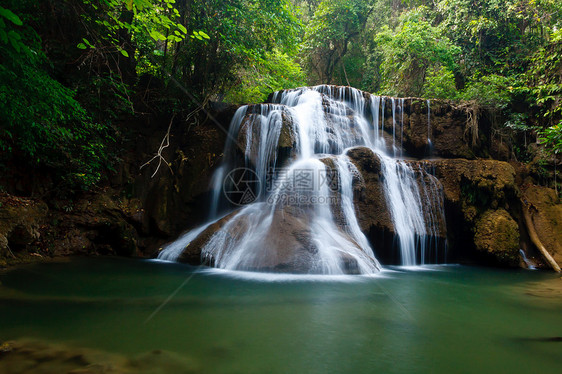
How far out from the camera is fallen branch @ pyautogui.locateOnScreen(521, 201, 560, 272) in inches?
279

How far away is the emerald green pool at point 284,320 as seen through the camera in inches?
91.0

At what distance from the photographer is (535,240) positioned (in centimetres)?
760

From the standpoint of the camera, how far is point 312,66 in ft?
63.6

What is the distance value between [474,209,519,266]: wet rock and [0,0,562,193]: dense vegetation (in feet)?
6.78

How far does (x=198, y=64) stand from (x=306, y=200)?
566 cm

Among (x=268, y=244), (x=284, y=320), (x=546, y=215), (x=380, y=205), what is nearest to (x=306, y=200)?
(x=268, y=244)

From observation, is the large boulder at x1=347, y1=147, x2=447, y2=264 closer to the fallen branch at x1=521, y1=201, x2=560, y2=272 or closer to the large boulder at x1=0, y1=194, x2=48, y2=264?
the fallen branch at x1=521, y1=201, x2=560, y2=272

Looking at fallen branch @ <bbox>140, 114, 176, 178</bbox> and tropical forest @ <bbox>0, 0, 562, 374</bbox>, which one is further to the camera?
fallen branch @ <bbox>140, 114, 176, 178</bbox>

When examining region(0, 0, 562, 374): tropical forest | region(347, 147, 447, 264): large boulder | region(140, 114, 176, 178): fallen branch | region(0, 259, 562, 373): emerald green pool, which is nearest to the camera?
region(0, 259, 562, 373): emerald green pool

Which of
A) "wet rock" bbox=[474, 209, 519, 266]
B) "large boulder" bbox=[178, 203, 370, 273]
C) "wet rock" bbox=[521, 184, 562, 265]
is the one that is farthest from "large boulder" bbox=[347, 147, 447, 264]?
"wet rock" bbox=[521, 184, 562, 265]

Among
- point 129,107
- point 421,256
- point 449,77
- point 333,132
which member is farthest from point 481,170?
point 129,107

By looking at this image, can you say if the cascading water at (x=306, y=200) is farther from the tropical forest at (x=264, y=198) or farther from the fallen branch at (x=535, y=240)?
the fallen branch at (x=535, y=240)

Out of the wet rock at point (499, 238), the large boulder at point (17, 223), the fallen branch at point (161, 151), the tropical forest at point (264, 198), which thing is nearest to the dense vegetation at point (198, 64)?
the tropical forest at point (264, 198)

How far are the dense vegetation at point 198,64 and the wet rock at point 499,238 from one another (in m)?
2.07
